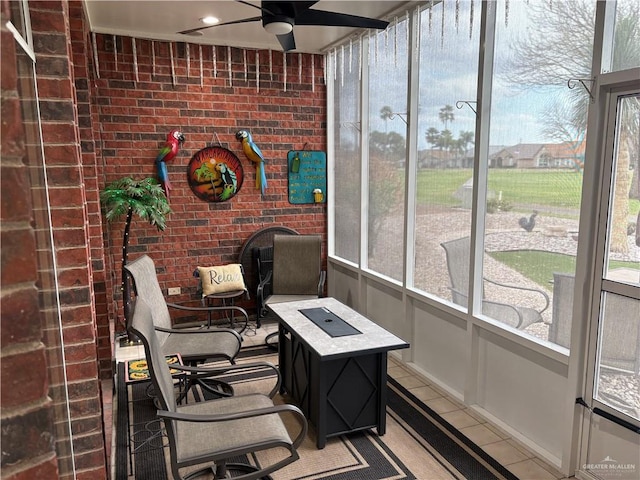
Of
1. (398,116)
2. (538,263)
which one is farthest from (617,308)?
(398,116)

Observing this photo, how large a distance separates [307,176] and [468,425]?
3.24 meters

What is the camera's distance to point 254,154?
5.01m

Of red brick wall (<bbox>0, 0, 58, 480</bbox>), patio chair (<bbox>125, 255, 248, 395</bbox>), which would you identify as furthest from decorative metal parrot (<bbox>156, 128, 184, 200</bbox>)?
→ red brick wall (<bbox>0, 0, 58, 480</bbox>)

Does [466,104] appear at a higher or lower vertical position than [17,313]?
higher

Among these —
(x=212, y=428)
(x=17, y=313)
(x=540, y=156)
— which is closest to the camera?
(x=17, y=313)

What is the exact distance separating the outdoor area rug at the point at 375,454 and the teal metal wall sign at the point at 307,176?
2.76 meters

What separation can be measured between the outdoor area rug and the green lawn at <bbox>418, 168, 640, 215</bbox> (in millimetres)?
1499

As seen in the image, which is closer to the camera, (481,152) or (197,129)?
(481,152)

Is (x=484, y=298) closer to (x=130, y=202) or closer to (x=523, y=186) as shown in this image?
(x=523, y=186)

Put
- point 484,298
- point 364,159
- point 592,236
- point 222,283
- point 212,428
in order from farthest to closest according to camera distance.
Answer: point 222,283, point 364,159, point 484,298, point 592,236, point 212,428

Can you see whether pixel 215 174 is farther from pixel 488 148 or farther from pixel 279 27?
pixel 488 148

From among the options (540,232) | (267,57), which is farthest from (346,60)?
(540,232)

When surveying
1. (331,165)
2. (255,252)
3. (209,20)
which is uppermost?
(209,20)

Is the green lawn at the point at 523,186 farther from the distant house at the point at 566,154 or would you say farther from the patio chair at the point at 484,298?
the patio chair at the point at 484,298
